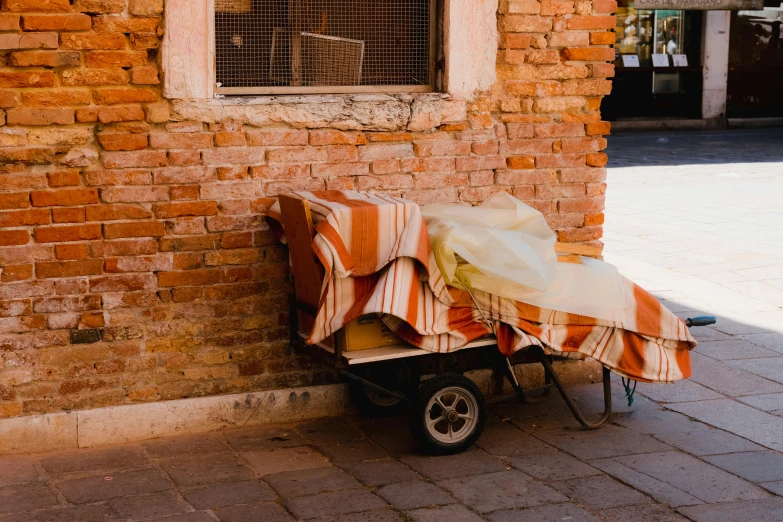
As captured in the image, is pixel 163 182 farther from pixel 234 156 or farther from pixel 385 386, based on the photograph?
pixel 385 386

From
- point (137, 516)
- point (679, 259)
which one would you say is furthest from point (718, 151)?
point (137, 516)

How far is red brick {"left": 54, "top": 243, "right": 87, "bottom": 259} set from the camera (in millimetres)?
4527

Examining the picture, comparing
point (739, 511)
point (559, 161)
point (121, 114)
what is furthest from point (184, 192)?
point (739, 511)

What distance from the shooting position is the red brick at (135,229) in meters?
4.61

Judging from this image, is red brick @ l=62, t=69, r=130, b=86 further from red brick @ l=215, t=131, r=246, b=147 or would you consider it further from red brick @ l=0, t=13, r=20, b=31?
red brick @ l=215, t=131, r=246, b=147

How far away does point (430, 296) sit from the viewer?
442cm

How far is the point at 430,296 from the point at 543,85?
1.49 m

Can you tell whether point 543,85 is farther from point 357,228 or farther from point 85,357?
point 85,357

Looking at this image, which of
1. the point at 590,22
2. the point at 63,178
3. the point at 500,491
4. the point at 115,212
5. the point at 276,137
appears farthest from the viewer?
the point at 590,22

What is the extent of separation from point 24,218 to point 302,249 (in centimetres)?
122

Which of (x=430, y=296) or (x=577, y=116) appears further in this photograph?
(x=577, y=116)

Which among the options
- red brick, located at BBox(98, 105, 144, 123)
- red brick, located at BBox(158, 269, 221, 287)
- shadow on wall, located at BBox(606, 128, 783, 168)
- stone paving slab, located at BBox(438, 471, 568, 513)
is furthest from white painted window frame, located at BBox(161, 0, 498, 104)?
shadow on wall, located at BBox(606, 128, 783, 168)

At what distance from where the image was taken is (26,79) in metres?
4.37

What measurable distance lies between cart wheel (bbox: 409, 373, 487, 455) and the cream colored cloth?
1.46 ft
